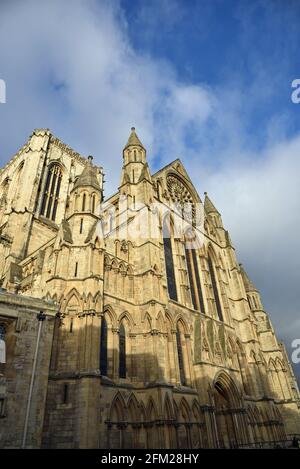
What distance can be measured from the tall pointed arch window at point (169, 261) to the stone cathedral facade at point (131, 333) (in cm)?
9

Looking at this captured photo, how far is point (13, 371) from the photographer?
36.6 ft

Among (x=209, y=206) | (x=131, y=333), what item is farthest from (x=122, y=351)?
(x=209, y=206)

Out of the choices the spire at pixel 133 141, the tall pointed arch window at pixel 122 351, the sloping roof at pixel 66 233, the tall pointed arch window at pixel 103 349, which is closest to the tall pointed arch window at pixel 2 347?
the tall pointed arch window at pixel 103 349

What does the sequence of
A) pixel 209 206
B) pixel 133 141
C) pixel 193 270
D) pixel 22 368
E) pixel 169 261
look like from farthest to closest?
pixel 209 206
pixel 133 141
pixel 193 270
pixel 169 261
pixel 22 368

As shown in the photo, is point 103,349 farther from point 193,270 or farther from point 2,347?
point 193,270

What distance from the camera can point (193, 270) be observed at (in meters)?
25.4

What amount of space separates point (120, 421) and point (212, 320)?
11.0 meters

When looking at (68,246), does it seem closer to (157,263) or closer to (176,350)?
(157,263)

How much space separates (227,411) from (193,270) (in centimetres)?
1034

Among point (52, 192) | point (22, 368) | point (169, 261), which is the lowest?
point (22, 368)

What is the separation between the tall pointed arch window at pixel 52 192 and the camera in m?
34.3

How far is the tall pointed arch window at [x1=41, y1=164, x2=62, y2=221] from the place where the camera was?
34281 mm
